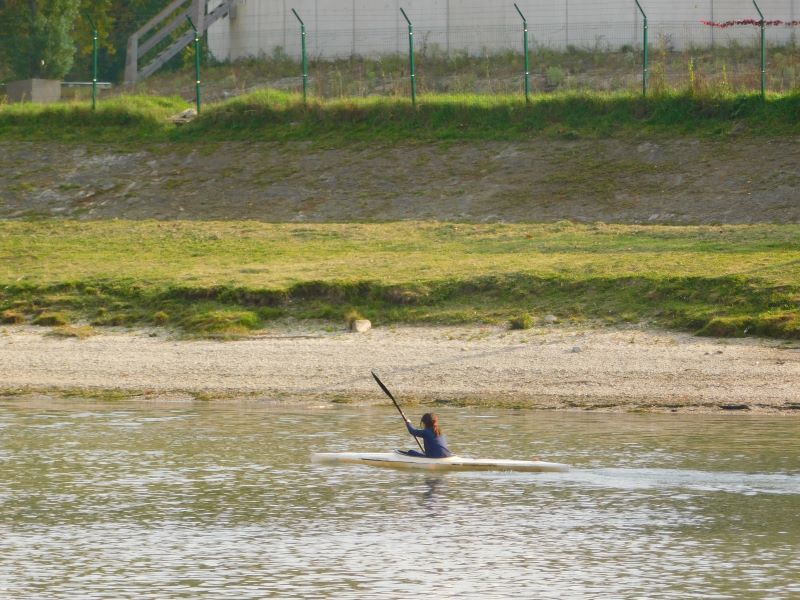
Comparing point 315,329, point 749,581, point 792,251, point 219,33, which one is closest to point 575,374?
point 315,329

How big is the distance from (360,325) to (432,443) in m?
6.56

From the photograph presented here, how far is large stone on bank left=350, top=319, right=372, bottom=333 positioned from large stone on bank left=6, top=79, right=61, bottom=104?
28464 mm

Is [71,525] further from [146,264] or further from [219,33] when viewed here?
[219,33]

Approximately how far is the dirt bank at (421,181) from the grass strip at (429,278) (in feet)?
7.13

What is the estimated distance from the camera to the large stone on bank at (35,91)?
48031 mm

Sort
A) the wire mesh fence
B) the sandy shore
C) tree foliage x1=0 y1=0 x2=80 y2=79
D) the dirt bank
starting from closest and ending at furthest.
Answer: the sandy shore → the dirt bank → the wire mesh fence → tree foliage x1=0 y1=0 x2=80 y2=79

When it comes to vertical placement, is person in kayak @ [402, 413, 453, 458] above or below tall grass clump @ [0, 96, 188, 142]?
below

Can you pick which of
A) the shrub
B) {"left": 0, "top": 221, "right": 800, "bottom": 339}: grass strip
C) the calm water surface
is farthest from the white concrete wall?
the calm water surface

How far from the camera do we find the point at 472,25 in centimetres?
4825

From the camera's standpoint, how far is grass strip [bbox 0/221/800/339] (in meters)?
21.8

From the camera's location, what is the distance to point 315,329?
2234 centimetres

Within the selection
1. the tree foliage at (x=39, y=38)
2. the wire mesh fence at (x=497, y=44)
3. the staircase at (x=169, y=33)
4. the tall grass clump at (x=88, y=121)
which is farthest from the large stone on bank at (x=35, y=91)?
the tall grass clump at (x=88, y=121)

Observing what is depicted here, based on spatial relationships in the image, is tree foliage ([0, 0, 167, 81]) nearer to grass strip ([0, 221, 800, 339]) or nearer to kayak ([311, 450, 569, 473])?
grass strip ([0, 221, 800, 339])

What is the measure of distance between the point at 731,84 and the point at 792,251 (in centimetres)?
1269
